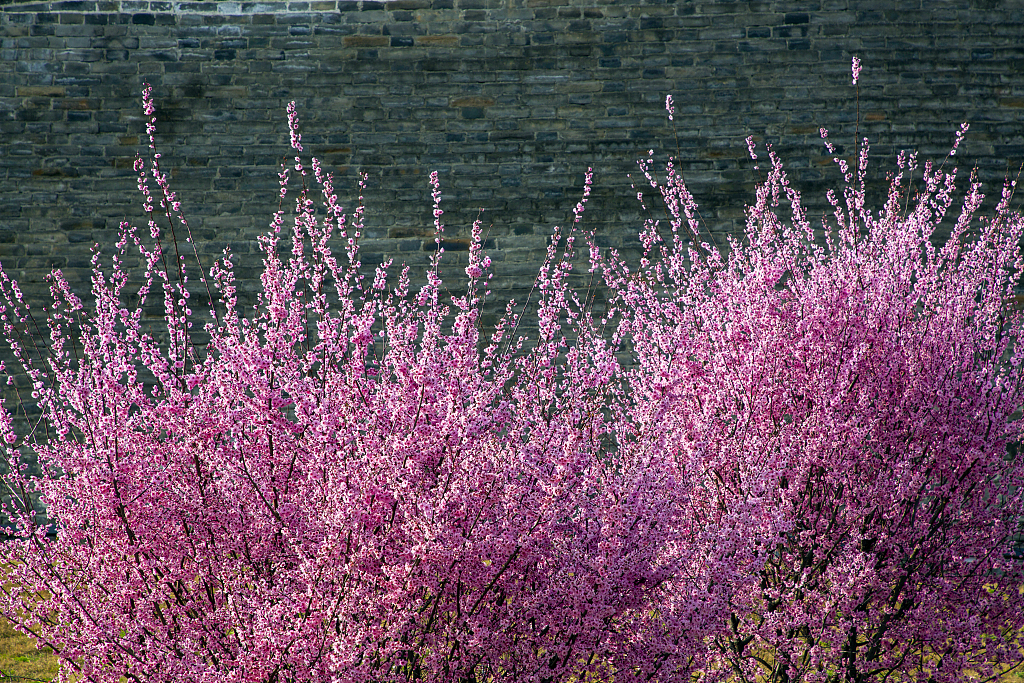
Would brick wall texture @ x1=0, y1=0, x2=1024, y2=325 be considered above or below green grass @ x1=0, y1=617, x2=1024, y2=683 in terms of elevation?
above

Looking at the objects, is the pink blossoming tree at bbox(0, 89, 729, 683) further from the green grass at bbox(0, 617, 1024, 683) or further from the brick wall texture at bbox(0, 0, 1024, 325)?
the brick wall texture at bbox(0, 0, 1024, 325)

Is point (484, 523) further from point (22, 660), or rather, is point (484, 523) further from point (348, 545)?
point (22, 660)

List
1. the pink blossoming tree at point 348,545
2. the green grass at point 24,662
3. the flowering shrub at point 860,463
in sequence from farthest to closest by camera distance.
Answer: the green grass at point 24,662
the flowering shrub at point 860,463
the pink blossoming tree at point 348,545

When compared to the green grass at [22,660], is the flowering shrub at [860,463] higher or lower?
higher

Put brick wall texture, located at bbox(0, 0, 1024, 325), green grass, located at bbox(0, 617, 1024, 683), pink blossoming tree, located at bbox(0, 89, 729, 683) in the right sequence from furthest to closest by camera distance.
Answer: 1. brick wall texture, located at bbox(0, 0, 1024, 325)
2. green grass, located at bbox(0, 617, 1024, 683)
3. pink blossoming tree, located at bbox(0, 89, 729, 683)

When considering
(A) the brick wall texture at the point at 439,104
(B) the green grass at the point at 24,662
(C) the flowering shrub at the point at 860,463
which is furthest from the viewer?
(A) the brick wall texture at the point at 439,104

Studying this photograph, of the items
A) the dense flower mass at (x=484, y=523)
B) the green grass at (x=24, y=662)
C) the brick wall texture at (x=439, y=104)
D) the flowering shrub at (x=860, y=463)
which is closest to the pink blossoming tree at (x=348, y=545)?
the dense flower mass at (x=484, y=523)

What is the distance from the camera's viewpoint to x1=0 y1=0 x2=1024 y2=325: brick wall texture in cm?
825

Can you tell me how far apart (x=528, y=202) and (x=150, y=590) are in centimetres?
597

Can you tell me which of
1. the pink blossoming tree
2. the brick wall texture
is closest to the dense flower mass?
the pink blossoming tree

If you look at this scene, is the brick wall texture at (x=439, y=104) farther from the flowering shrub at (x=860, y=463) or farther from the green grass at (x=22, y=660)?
the flowering shrub at (x=860, y=463)

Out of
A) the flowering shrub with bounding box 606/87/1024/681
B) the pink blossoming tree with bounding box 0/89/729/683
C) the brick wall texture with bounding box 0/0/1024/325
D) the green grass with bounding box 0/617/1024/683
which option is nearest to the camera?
the pink blossoming tree with bounding box 0/89/729/683

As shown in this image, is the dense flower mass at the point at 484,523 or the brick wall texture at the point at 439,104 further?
the brick wall texture at the point at 439,104

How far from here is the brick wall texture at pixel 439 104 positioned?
27.1 ft
